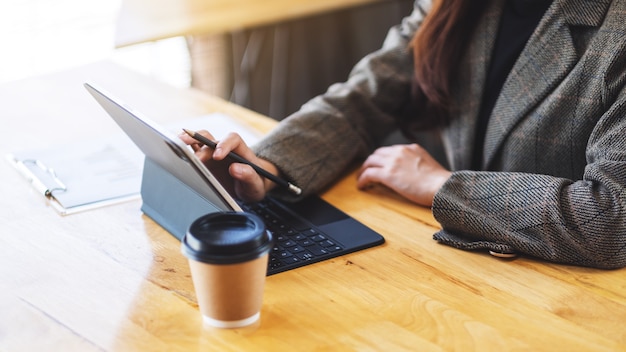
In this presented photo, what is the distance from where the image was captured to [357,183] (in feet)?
4.80

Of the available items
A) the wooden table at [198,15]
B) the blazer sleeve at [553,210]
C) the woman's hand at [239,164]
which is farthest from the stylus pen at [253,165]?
the wooden table at [198,15]

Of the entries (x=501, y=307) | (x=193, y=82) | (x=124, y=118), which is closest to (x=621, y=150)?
(x=501, y=307)

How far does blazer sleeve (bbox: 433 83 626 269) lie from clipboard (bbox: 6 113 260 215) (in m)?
0.49

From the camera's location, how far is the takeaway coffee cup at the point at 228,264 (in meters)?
0.93

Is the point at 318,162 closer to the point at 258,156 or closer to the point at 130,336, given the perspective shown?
the point at 258,156

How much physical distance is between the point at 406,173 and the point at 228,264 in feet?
1.77

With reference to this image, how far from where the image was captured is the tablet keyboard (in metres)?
1.17

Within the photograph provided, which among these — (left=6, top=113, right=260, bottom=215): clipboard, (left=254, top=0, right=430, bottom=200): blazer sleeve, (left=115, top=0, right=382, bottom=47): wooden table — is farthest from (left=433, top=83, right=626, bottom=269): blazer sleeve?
(left=115, top=0, right=382, bottom=47): wooden table

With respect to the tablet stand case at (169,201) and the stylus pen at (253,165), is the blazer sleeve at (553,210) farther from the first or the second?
the tablet stand case at (169,201)

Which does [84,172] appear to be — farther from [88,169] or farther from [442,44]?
[442,44]

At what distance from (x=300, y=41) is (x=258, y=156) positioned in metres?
2.11

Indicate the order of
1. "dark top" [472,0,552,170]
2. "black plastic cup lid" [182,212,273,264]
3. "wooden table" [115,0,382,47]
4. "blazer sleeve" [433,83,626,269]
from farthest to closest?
→ "wooden table" [115,0,382,47]
"dark top" [472,0,552,170]
"blazer sleeve" [433,83,626,269]
"black plastic cup lid" [182,212,273,264]

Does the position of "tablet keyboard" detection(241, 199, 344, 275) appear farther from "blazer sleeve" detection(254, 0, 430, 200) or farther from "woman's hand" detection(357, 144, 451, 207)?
"woman's hand" detection(357, 144, 451, 207)

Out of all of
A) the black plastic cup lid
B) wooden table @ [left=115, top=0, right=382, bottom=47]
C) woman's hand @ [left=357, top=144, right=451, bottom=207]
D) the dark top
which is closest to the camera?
the black plastic cup lid
